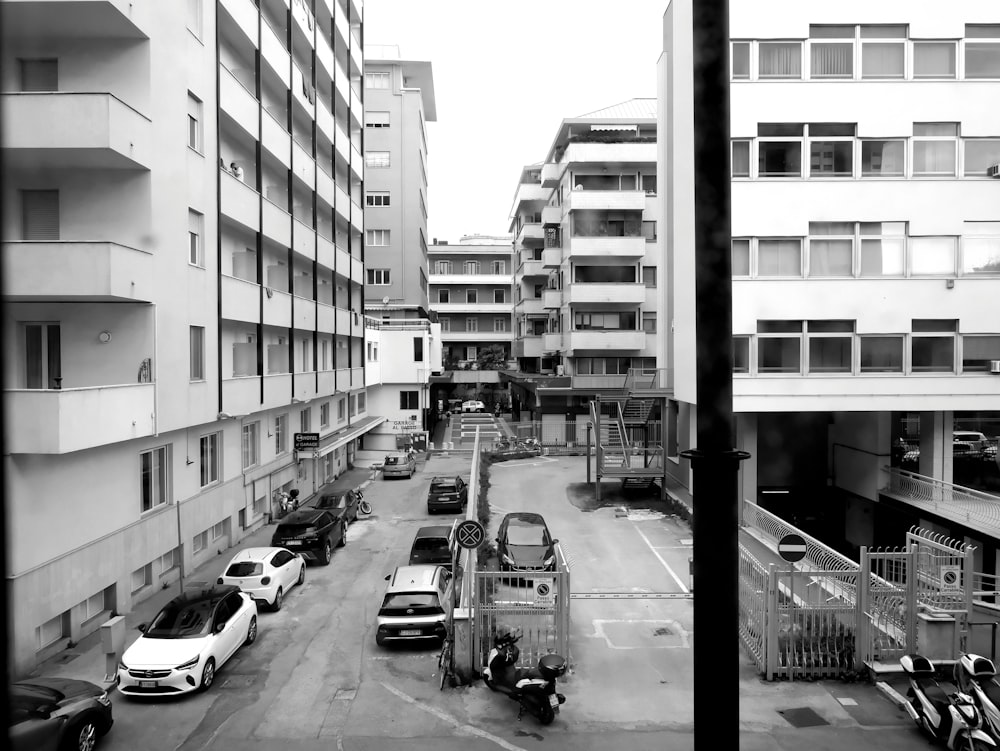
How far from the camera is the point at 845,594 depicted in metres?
10.5

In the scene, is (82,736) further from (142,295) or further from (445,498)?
(445,498)

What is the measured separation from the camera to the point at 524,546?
15.0 meters

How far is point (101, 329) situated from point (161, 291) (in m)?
1.28

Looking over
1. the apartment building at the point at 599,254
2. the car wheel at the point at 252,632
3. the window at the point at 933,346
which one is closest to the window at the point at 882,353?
the window at the point at 933,346

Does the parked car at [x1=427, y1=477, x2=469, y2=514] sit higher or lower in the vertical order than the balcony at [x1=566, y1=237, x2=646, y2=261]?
lower

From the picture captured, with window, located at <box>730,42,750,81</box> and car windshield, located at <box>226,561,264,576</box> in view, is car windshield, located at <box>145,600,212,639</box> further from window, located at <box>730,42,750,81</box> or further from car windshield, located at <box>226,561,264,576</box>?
window, located at <box>730,42,750,81</box>

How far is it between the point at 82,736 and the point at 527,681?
4.62 metres

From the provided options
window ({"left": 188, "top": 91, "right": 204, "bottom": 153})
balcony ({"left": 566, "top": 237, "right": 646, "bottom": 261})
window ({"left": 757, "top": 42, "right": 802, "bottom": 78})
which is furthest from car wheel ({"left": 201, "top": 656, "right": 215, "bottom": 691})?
balcony ({"left": 566, "top": 237, "right": 646, "bottom": 261})

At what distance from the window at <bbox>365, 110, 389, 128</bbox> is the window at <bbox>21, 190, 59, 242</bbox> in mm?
35124

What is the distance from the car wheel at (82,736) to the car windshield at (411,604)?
4259mm

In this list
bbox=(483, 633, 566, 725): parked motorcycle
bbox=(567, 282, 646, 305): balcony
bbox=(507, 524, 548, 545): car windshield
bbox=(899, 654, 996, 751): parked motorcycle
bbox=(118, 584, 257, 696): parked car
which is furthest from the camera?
bbox=(567, 282, 646, 305): balcony

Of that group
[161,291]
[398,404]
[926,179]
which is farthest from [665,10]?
[398,404]

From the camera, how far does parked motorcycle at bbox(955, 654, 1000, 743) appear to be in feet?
25.9

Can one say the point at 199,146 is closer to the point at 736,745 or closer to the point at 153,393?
the point at 153,393
